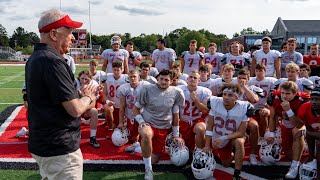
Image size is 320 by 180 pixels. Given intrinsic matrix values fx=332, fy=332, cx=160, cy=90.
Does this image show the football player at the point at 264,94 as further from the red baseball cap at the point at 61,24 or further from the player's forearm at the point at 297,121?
the red baseball cap at the point at 61,24

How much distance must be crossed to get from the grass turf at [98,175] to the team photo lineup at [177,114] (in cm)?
18

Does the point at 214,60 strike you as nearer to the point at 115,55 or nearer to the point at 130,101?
the point at 115,55

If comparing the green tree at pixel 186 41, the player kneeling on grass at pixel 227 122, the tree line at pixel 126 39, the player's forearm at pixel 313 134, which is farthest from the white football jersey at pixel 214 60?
the tree line at pixel 126 39

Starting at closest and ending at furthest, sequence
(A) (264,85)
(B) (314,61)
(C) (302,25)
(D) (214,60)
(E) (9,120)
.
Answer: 1. (A) (264,85)
2. (E) (9,120)
3. (B) (314,61)
4. (D) (214,60)
5. (C) (302,25)

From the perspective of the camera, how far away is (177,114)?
4691mm

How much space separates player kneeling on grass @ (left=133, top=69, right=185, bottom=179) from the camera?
4.58m

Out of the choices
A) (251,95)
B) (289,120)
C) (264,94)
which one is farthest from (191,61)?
(289,120)

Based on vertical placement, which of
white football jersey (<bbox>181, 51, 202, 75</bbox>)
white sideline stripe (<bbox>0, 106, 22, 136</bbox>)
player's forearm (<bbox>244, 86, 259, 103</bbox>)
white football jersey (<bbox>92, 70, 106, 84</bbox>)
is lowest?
white sideline stripe (<bbox>0, 106, 22, 136</bbox>)

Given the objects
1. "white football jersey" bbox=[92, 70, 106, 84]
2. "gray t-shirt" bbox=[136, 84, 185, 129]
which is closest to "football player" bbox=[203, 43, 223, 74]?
"white football jersey" bbox=[92, 70, 106, 84]

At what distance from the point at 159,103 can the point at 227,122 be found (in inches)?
37.8

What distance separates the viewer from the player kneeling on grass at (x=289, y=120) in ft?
13.5

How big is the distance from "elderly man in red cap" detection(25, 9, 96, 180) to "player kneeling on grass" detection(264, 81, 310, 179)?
9.20 ft

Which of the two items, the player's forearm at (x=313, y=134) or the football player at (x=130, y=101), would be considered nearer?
the player's forearm at (x=313, y=134)

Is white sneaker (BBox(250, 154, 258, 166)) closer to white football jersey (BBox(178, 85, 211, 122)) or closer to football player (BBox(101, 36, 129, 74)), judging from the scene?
white football jersey (BBox(178, 85, 211, 122))
